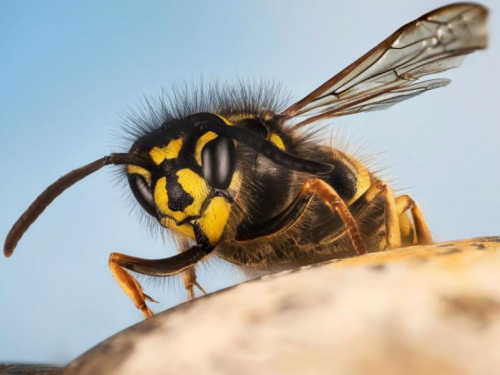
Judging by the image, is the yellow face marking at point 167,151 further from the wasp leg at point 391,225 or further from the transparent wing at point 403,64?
the wasp leg at point 391,225

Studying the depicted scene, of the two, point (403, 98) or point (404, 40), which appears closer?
point (404, 40)

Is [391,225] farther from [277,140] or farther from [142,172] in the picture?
[142,172]

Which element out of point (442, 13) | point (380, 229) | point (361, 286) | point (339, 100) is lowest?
point (380, 229)

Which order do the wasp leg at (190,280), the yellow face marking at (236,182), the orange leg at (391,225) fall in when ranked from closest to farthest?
the orange leg at (391,225)
the yellow face marking at (236,182)
the wasp leg at (190,280)

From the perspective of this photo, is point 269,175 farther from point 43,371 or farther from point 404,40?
point 43,371

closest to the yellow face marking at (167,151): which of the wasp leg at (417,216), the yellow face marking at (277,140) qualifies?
the yellow face marking at (277,140)

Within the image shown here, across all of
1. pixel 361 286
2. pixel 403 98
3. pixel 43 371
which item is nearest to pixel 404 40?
pixel 403 98

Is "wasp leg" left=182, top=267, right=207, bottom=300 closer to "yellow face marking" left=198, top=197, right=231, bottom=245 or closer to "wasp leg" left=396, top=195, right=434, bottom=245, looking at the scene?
"yellow face marking" left=198, top=197, right=231, bottom=245
